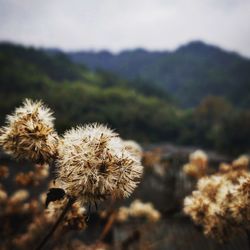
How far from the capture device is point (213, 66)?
172 m

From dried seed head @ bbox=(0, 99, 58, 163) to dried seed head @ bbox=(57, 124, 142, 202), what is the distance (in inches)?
4.2

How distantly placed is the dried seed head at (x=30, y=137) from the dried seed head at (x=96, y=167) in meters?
0.11

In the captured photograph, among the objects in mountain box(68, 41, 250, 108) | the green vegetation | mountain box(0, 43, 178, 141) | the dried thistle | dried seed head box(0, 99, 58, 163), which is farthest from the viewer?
mountain box(68, 41, 250, 108)

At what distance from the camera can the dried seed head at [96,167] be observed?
5.36 feet

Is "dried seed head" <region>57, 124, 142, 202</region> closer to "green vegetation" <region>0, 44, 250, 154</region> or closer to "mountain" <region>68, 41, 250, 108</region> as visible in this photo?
"green vegetation" <region>0, 44, 250, 154</region>

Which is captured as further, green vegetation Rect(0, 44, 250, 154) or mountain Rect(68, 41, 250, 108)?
mountain Rect(68, 41, 250, 108)

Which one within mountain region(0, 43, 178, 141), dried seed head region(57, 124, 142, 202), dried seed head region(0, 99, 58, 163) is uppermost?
mountain region(0, 43, 178, 141)

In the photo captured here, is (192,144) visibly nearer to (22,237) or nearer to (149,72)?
(22,237)

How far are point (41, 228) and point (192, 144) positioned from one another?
76.0 meters

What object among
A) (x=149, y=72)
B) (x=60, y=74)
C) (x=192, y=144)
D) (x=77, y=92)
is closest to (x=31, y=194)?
(x=192, y=144)

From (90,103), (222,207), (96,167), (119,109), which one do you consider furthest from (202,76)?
(96,167)

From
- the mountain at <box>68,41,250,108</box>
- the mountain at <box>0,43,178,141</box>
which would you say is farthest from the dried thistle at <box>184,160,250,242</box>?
the mountain at <box>68,41,250,108</box>

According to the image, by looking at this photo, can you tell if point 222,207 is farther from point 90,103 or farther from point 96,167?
point 90,103

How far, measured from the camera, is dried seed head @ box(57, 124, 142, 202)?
5.36 feet
